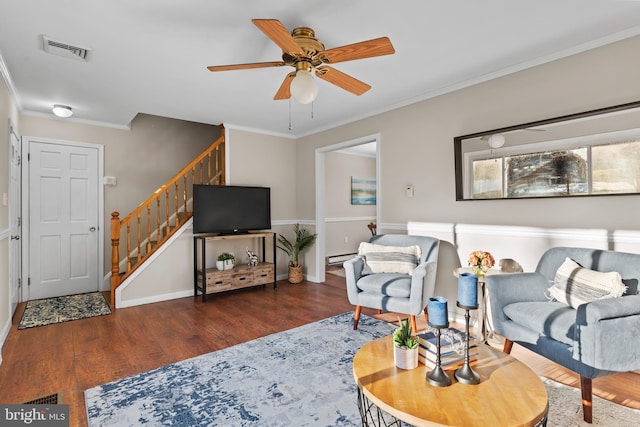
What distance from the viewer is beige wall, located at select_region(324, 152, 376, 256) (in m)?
6.88

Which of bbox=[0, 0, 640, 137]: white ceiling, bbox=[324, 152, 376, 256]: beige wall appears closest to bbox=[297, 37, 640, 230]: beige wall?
bbox=[0, 0, 640, 137]: white ceiling

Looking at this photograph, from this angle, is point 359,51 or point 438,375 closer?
point 438,375

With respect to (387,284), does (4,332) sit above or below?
below

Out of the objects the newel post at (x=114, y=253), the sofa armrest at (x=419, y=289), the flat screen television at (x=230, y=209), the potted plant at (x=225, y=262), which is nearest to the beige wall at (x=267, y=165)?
the flat screen television at (x=230, y=209)

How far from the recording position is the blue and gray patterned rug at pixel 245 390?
6.11ft

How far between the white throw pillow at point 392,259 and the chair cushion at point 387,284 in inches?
3.4

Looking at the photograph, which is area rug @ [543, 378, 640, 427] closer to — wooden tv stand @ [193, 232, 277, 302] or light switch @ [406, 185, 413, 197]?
light switch @ [406, 185, 413, 197]

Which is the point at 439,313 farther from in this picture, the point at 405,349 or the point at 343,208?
the point at 343,208

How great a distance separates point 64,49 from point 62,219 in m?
2.70

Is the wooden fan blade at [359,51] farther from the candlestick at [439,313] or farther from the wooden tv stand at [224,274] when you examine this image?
the wooden tv stand at [224,274]

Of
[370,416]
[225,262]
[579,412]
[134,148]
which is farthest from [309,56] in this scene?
[134,148]

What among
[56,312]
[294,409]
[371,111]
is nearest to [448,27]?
[371,111]

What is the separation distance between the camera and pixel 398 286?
2.94 metres

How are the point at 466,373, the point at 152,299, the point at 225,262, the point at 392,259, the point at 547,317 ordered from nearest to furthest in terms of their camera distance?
the point at 466,373 < the point at 547,317 < the point at 392,259 < the point at 152,299 < the point at 225,262
